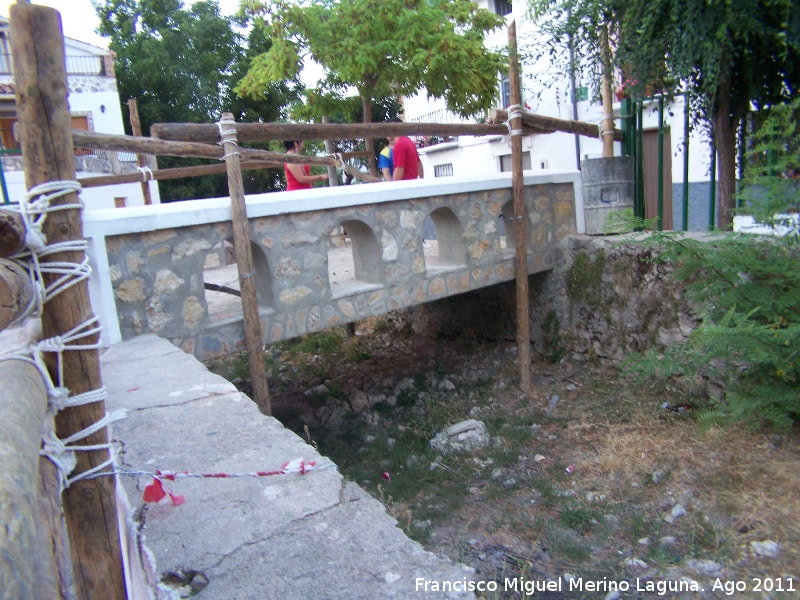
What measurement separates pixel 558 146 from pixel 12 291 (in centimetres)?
1429

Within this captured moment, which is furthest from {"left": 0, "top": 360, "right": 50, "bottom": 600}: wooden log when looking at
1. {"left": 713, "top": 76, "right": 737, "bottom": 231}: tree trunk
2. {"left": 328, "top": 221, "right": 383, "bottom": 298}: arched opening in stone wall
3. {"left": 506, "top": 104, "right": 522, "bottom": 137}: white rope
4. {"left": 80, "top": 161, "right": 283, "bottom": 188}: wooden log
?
{"left": 713, "top": 76, "right": 737, "bottom": 231}: tree trunk

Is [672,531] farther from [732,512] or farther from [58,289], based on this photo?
[58,289]

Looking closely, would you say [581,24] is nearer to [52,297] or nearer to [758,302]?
[758,302]

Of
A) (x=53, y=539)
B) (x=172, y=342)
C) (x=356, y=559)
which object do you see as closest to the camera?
(x=53, y=539)

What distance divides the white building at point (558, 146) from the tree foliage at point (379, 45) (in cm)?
110

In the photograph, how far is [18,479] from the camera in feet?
2.88

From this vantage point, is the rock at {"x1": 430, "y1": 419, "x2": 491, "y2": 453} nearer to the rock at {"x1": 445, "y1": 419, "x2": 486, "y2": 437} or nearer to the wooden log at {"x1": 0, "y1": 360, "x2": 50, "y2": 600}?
the rock at {"x1": 445, "y1": 419, "x2": 486, "y2": 437}

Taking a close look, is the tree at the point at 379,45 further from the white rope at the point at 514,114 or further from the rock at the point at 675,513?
the rock at the point at 675,513

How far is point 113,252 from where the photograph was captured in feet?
12.6

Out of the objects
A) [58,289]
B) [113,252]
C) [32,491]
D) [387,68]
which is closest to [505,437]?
[113,252]

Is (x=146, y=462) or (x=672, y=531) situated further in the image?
(x=672, y=531)

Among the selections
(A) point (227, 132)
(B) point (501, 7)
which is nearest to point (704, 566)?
(A) point (227, 132)

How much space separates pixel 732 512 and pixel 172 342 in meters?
3.49

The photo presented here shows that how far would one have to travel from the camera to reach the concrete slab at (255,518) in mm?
1503
